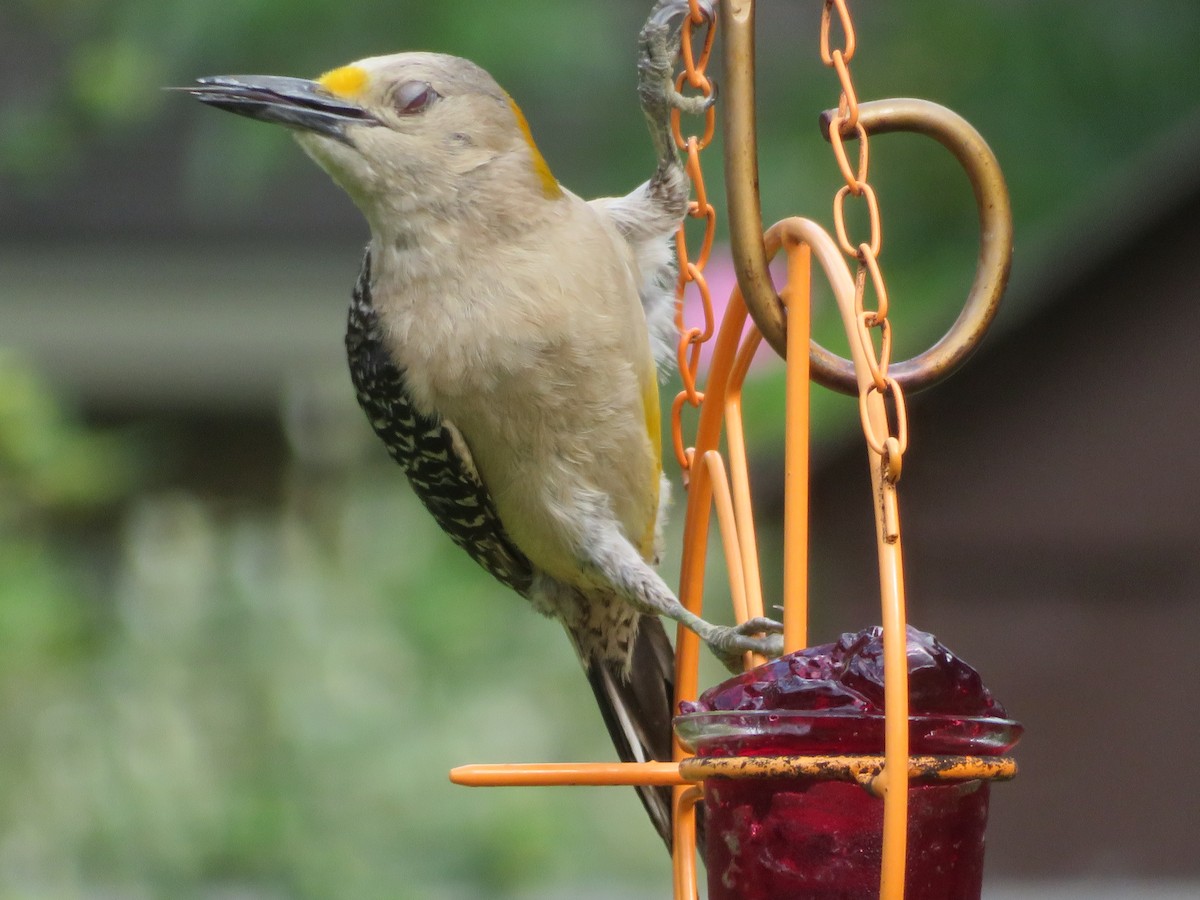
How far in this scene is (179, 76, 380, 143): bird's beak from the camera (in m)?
2.91

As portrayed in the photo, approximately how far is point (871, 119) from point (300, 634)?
3.17 metres

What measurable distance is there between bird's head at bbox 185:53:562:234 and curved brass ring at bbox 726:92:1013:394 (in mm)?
1127

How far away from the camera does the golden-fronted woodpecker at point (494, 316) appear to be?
3160 mm

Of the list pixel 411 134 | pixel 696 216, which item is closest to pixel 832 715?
pixel 696 216

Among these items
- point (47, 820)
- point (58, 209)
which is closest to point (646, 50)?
point (47, 820)

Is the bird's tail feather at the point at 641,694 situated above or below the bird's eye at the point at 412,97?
below

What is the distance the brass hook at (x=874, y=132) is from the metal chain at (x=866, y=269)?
1.1 inches

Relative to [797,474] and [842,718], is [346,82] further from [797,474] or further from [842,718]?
[842,718]

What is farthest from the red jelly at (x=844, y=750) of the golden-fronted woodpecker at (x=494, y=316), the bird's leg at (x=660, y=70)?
the bird's leg at (x=660, y=70)

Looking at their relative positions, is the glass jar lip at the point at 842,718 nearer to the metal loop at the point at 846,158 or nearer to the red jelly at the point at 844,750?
the red jelly at the point at 844,750

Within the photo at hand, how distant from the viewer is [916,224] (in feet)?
24.9

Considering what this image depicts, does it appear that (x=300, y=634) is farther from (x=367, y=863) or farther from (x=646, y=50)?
(x=646, y=50)

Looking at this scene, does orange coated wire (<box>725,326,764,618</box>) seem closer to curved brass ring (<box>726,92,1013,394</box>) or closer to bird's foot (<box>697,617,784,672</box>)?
bird's foot (<box>697,617,784,672</box>)

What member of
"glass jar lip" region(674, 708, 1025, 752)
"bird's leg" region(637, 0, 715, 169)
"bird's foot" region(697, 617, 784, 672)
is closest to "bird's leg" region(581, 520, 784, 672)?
"bird's foot" region(697, 617, 784, 672)
